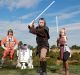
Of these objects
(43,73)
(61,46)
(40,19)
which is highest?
(40,19)

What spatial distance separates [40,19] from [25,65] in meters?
4.21

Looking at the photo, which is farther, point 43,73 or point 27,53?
point 27,53

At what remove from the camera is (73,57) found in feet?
70.3

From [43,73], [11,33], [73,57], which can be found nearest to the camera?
[43,73]

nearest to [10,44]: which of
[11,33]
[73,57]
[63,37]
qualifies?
[11,33]

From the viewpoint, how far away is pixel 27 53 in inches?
607

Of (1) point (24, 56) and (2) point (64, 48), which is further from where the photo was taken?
(1) point (24, 56)

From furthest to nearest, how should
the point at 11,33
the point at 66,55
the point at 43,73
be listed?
the point at 11,33 → the point at 66,55 → the point at 43,73

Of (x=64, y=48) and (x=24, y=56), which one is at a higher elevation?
(x=64, y=48)

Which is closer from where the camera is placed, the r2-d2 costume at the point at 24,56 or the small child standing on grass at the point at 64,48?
the small child standing on grass at the point at 64,48

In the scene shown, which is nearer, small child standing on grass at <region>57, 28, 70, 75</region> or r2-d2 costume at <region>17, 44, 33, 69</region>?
small child standing on grass at <region>57, 28, 70, 75</region>

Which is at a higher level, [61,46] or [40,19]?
[40,19]

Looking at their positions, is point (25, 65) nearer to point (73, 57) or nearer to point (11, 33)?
point (11, 33)

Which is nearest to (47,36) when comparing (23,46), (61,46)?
(61,46)
